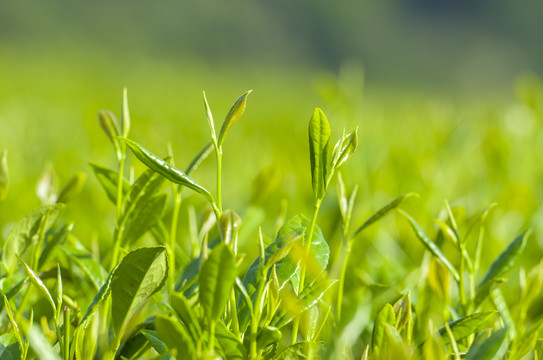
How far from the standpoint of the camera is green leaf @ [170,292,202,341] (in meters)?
0.39

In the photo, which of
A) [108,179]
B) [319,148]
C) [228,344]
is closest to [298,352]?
[228,344]

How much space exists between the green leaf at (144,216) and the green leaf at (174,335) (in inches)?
6.9

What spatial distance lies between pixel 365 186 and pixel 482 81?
5409 centimetres

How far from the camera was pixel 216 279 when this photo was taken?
0.37 metres

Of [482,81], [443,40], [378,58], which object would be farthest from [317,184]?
[443,40]

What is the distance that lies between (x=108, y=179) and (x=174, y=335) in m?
0.24

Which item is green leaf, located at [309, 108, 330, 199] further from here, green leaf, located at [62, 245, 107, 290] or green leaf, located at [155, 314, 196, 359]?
green leaf, located at [62, 245, 107, 290]

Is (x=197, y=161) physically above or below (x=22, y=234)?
above

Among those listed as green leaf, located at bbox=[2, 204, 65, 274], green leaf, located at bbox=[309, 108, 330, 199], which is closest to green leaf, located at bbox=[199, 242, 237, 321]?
green leaf, located at bbox=[309, 108, 330, 199]

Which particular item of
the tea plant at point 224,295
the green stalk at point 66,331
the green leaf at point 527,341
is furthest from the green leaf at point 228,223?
the green leaf at point 527,341

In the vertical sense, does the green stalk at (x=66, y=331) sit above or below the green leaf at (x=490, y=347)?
below

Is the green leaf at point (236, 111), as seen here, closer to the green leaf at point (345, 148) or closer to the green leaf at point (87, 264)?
the green leaf at point (345, 148)

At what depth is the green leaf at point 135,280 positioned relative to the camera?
417mm

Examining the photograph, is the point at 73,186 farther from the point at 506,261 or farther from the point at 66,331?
the point at 506,261
